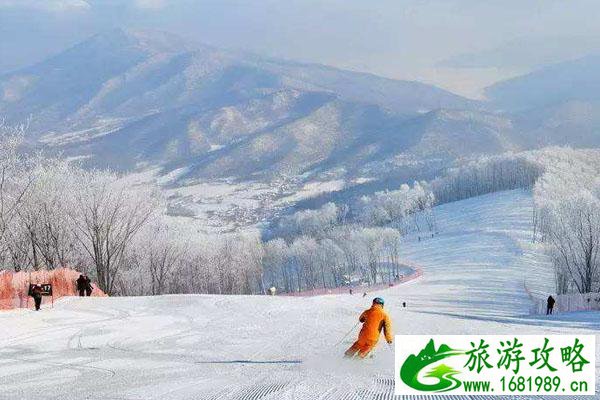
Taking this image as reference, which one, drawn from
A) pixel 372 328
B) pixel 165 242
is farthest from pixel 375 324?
pixel 165 242

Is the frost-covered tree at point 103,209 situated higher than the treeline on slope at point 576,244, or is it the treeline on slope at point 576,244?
the frost-covered tree at point 103,209

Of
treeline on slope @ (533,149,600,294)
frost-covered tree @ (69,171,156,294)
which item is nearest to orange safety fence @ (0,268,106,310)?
frost-covered tree @ (69,171,156,294)

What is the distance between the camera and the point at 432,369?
37.6ft

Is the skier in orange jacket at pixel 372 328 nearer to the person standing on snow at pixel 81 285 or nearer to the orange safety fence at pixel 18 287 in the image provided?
the orange safety fence at pixel 18 287

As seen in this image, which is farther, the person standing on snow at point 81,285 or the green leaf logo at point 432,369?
the person standing on snow at point 81,285

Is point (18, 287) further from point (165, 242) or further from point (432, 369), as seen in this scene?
point (165, 242)

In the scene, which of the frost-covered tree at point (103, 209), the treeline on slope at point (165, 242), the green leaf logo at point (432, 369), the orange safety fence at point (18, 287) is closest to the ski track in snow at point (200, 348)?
the green leaf logo at point (432, 369)

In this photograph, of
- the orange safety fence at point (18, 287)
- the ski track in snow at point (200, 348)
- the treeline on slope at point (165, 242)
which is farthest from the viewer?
the treeline on slope at point (165, 242)

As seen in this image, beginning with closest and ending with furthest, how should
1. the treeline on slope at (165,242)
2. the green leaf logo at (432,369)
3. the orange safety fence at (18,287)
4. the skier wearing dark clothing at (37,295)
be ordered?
the green leaf logo at (432,369)
the skier wearing dark clothing at (37,295)
the orange safety fence at (18,287)
the treeline on slope at (165,242)

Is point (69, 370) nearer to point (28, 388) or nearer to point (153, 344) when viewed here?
point (28, 388)

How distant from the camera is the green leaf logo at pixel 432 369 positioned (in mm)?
11305

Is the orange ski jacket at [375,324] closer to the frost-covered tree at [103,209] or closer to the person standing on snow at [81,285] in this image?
the person standing on snow at [81,285]

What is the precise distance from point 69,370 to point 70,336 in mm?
6057

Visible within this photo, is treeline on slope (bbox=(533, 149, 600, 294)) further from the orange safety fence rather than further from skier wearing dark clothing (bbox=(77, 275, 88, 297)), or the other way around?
the orange safety fence
